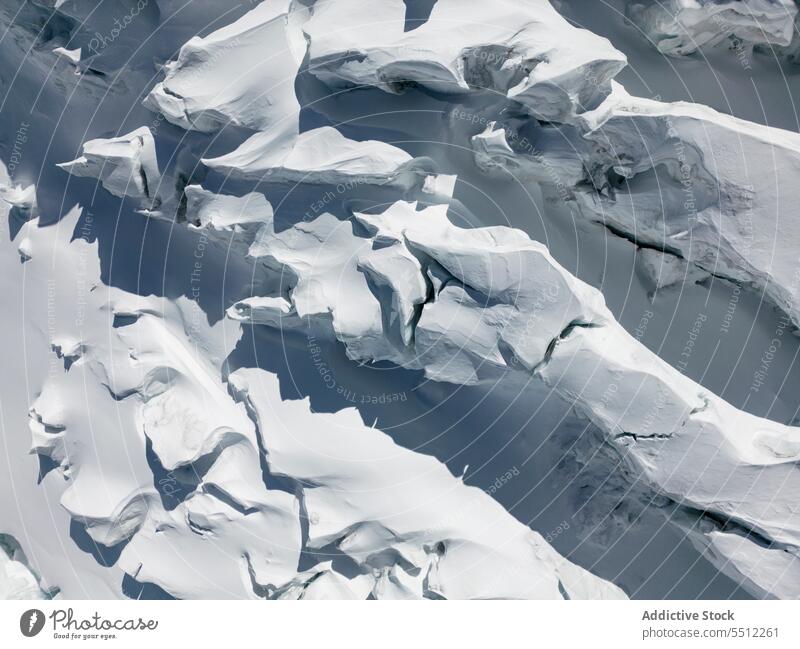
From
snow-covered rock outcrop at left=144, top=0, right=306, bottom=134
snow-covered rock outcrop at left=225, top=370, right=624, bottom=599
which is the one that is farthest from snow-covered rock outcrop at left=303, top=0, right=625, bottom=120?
snow-covered rock outcrop at left=225, top=370, right=624, bottom=599

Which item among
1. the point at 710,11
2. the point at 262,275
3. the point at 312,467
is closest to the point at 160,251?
the point at 262,275

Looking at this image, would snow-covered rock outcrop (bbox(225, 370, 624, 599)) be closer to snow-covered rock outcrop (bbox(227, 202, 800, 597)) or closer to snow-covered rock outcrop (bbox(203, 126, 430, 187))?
snow-covered rock outcrop (bbox(227, 202, 800, 597))

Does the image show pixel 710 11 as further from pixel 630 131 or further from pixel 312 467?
pixel 312 467

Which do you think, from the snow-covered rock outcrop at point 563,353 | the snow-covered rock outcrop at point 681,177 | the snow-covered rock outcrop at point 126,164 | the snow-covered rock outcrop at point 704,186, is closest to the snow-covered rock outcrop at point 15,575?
the snow-covered rock outcrop at point 126,164

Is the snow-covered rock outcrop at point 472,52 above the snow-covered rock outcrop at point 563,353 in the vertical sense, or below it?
above

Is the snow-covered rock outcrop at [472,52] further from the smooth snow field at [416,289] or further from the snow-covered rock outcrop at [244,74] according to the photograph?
the snow-covered rock outcrop at [244,74]

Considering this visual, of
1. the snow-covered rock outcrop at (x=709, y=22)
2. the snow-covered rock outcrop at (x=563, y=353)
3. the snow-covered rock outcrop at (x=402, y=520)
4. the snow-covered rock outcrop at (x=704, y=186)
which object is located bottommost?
the snow-covered rock outcrop at (x=402, y=520)
